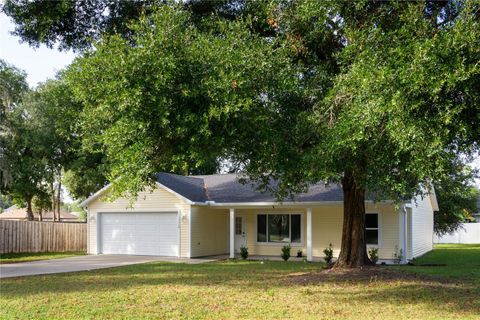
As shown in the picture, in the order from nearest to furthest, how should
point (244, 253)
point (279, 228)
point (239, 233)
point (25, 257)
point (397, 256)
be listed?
point (397, 256) → point (244, 253) → point (25, 257) → point (279, 228) → point (239, 233)

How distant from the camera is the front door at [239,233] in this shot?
23.1 meters

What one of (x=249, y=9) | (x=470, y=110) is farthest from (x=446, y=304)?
(x=249, y=9)

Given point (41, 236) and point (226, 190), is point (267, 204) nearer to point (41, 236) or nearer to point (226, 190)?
point (226, 190)

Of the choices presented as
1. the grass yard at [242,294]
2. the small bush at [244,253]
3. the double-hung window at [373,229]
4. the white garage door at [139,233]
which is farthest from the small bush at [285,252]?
the white garage door at [139,233]

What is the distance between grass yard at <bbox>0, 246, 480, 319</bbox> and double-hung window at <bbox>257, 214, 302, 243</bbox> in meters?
5.81

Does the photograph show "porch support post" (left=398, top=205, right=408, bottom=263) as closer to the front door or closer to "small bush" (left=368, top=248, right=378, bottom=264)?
"small bush" (left=368, top=248, right=378, bottom=264)

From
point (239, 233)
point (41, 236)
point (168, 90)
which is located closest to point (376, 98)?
point (168, 90)

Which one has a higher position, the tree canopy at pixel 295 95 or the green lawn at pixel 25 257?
the tree canopy at pixel 295 95

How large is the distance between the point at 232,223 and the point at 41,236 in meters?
9.76

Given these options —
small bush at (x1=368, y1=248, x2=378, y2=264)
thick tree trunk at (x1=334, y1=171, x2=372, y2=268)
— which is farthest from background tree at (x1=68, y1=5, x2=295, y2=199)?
small bush at (x1=368, y1=248, x2=378, y2=264)

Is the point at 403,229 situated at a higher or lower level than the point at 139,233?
higher

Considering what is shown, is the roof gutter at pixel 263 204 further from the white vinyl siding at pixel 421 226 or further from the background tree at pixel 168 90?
the background tree at pixel 168 90

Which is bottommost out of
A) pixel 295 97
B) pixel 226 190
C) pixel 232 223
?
pixel 232 223

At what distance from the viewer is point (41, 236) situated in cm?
2423
